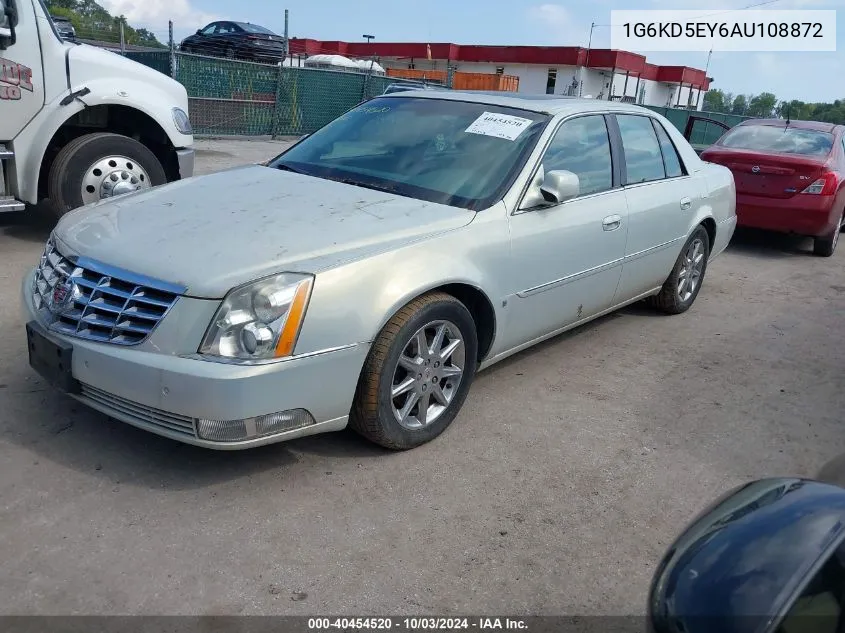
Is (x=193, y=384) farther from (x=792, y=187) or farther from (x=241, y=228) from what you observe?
(x=792, y=187)

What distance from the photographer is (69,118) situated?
623 cm

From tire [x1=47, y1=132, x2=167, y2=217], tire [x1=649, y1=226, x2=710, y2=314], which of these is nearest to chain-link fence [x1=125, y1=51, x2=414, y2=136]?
tire [x1=47, y1=132, x2=167, y2=217]

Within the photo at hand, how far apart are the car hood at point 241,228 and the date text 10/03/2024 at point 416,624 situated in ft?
4.13

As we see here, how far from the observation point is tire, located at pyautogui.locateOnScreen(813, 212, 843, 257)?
8828 mm

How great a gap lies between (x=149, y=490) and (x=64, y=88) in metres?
4.29

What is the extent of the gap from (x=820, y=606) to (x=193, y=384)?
2.13 meters

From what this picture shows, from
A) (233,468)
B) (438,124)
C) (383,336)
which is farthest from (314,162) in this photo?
(233,468)

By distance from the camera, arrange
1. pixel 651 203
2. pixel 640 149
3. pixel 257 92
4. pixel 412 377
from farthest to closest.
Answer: pixel 257 92 → pixel 640 149 → pixel 651 203 → pixel 412 377

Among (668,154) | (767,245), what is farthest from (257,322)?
(767,245)

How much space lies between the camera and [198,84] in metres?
14.8

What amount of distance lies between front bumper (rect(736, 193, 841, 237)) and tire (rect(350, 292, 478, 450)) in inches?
241

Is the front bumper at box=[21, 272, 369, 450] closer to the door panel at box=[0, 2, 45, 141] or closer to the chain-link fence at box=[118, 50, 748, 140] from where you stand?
the door panel at box=[0, 2, 45, 141]

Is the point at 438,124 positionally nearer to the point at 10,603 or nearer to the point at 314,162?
the point at 314,162

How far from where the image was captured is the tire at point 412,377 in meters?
3.22
